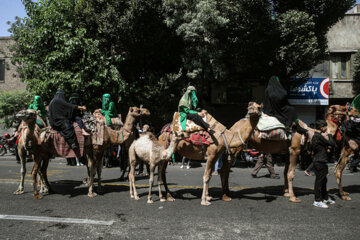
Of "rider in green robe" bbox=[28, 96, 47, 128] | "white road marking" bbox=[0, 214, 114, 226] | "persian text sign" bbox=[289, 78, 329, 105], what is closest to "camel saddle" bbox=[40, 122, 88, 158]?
"rider in green robe" bbox=[28, 96, 47, 128]

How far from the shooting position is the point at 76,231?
18.0 ft

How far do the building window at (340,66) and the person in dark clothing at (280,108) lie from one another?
16.2 metres

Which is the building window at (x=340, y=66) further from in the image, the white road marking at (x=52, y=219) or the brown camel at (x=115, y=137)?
the white road marking at (x=52, y=219)

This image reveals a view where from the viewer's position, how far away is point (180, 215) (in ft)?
21.2

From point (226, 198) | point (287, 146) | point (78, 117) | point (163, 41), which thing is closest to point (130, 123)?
point (78, 117)

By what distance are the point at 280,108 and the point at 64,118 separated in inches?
236

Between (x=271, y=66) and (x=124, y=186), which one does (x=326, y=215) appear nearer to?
(x=124, y=186)

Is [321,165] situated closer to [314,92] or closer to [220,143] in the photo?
[220,143]

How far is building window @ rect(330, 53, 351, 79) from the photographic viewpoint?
22141 millimetres

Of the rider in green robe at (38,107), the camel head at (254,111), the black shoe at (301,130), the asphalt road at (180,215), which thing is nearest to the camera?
the asphalt road at (180,215)

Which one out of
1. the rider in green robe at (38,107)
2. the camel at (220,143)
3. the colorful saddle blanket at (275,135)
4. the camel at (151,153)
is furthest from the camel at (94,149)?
the colorful saddle blanket at (275,135)

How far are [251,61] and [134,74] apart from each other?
709 cm

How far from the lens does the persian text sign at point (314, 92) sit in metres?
21.1

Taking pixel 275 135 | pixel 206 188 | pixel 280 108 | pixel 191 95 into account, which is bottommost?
pixel 206 188
